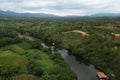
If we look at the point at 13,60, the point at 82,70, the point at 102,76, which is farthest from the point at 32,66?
the point at 102,76

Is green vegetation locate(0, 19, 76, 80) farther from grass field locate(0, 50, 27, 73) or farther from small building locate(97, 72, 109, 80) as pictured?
small building locate(97, 72, 109, 80)

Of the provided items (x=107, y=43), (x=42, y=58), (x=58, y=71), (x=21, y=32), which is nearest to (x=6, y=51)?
(x=42, y=58)

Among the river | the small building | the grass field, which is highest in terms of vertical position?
the grass field

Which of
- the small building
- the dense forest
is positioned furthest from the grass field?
the small building

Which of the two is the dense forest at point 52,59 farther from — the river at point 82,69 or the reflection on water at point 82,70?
the reflection on water at point 82,70

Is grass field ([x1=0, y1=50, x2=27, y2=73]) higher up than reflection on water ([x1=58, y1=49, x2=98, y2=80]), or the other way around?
grass field ([x1=0, y1=50, x2=27, y2=73])

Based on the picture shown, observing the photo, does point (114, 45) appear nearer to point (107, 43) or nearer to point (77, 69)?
point (107, 43)

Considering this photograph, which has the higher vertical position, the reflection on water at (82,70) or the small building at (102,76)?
the small building at (102,76)

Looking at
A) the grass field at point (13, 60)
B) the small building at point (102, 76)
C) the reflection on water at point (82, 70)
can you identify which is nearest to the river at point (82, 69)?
the reflection on water at point (82, 70)

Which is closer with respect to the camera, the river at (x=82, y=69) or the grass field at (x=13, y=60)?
the river at (x=82, y=69)

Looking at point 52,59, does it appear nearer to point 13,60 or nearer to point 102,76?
point 13,60

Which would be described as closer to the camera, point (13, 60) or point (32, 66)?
point (32, 66)
